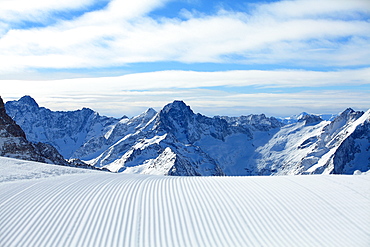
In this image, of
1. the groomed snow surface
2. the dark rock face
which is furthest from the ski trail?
the dark rock face

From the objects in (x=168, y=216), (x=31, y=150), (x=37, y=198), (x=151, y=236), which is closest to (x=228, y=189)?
(x=168, y=216)

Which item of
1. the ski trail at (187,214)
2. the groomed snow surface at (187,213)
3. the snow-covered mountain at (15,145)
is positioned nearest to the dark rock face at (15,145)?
the snow-covered mountain at (15,145)

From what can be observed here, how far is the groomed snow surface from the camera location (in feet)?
64.2

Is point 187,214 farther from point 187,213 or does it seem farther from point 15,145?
point 15,145

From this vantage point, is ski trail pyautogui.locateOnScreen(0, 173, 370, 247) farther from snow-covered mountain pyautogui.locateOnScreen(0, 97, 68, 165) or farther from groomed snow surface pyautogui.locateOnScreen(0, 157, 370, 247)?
snow-covered mountain pyautogui.locateOnScreen(0, 97, 68, 165)

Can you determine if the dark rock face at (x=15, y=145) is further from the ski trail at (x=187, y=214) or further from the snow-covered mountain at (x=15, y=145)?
the ski trail at (x=187, y=214)

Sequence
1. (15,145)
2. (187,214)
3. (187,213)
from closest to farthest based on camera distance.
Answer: (187,214) → (187,213) → (15,145)

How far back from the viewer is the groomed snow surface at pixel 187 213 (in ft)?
64.2

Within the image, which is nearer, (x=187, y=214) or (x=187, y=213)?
(x=187, y=214)

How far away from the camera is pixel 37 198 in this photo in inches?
1054

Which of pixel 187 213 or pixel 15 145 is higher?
pixel 187 213

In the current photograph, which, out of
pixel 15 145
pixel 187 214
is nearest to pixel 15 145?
pixel 15 145

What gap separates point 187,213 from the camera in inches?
931

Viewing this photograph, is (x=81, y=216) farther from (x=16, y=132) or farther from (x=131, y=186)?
(x=16, y=132)
